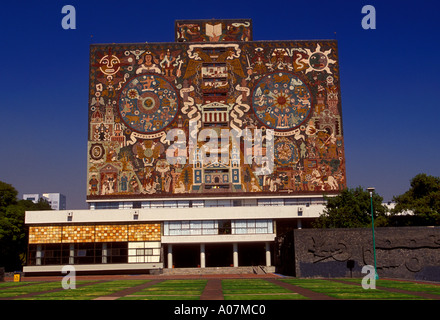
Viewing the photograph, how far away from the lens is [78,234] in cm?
6322

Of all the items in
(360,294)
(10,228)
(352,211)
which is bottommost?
(360,294)

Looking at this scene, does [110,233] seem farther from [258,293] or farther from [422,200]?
[258,293]

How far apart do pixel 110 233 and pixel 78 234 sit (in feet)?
13.3

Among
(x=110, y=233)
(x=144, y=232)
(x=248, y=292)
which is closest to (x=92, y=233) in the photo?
(x=110, y=233)

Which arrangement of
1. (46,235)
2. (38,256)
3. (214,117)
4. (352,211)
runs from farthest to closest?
(214,117)
(46,235)
(38,256)
(352,211)

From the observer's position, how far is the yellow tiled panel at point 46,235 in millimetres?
63500

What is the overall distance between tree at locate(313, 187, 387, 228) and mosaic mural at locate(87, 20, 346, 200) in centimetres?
722

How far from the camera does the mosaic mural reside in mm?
69625

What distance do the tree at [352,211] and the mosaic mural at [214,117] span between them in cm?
722

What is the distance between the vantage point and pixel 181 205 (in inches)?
2739
